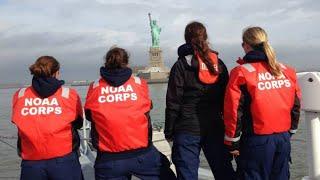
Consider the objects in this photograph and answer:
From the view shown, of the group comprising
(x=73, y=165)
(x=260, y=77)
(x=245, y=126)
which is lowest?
(x=73, y=165)

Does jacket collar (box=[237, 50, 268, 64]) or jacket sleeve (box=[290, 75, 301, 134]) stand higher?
jacket collar (box=[237, 50, 268, 64])

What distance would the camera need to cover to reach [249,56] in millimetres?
3383

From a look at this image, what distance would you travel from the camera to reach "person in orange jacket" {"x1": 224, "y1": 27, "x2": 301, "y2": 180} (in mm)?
3287

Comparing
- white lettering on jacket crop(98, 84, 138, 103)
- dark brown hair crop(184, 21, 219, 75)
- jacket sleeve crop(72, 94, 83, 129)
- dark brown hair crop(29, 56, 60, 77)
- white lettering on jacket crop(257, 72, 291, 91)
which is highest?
dark brown hair crop(184, 21, 219, 75)

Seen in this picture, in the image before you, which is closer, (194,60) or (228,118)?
(228,118)

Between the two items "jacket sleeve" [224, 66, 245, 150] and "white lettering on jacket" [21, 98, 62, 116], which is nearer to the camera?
"jacket sleeve" [224, 66, 245, 150]

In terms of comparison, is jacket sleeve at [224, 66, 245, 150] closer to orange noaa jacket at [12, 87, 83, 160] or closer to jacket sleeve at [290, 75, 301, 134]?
jacket sleeve at [290, 75, 301, 134]

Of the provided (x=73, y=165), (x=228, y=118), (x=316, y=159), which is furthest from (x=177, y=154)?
(x=316, y=159)

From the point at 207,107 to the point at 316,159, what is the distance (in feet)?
2.96

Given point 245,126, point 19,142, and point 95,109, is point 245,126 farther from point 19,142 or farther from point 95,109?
point 19,142

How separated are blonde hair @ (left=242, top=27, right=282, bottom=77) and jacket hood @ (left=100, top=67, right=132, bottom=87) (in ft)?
3.10

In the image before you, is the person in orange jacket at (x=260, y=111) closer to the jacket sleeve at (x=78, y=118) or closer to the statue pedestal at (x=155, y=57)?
the jacket sleeve at (x=78, y=118)

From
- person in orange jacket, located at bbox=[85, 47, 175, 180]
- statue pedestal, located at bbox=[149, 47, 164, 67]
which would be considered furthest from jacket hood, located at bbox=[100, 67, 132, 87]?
statue pedestal, located at bbox=[149, 47, 164, 67]

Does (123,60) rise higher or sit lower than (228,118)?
higher
